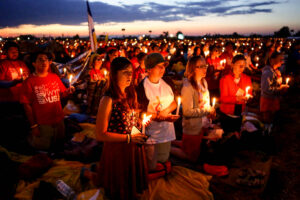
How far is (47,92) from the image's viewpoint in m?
3.91

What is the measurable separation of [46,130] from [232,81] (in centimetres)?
399

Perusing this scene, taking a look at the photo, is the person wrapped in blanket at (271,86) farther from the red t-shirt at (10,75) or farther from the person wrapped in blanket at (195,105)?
the red t-shirt at (10,75)

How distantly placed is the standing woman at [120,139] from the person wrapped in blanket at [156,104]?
0.38 metres

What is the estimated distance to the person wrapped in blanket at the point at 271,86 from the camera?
4.75 meters

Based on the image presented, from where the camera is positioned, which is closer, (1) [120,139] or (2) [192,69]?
(1) [120,139]

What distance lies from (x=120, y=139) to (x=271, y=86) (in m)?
4.07

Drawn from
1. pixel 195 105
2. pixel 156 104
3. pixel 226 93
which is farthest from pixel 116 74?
pixel 226 93

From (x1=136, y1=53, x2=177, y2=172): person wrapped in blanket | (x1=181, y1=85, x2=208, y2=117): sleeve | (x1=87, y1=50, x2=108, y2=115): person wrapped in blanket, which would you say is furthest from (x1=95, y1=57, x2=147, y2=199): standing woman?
(x1=87, y1=50, x2=108, y2=115): person wrapped in blanket

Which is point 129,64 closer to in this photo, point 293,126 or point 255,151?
point 255,151

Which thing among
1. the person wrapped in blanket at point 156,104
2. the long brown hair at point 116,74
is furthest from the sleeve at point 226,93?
the long brown hair at point 116,74

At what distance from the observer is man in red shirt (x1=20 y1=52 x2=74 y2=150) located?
3726mm

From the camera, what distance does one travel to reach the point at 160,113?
3.14 meters

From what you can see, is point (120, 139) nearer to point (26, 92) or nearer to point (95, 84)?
point (26, 92)

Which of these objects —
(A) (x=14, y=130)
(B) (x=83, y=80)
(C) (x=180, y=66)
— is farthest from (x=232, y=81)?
(C) (x=180, y=66)
